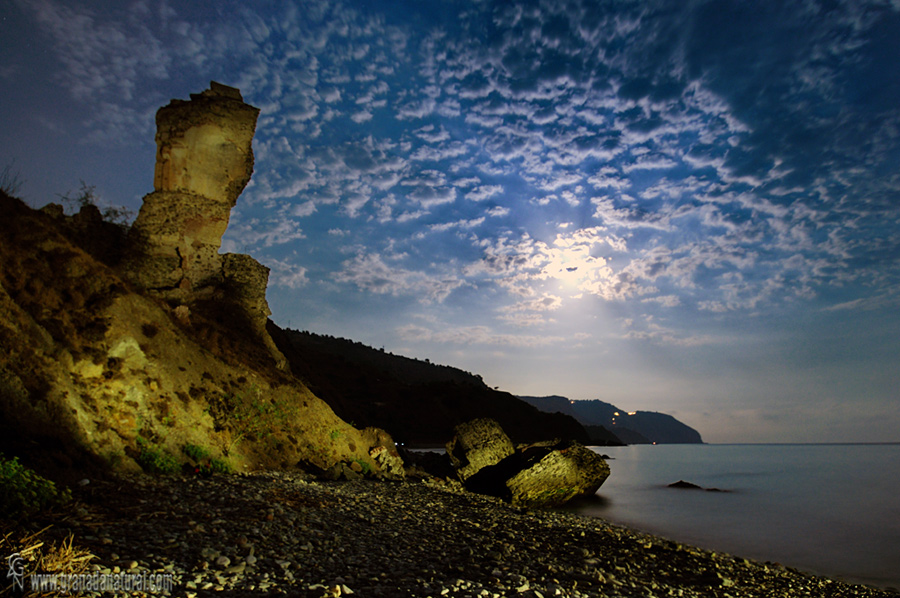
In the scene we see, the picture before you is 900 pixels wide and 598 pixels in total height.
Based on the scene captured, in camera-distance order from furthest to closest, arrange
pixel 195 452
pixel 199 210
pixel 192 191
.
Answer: pixel 192 191 → pixel 199 210 → pixel 195 452

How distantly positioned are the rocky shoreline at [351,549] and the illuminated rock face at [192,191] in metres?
12.0

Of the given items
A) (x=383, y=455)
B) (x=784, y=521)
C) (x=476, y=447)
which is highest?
(x=476, y=447)

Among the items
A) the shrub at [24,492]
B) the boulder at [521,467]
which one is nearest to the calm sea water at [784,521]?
the boulder at [521,467]

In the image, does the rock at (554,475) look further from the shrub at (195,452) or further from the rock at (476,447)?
the shrub at (195,452)

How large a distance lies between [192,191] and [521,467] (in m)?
19.5

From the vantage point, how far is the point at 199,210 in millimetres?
20703

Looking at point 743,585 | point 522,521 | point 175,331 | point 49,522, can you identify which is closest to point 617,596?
point 743,585

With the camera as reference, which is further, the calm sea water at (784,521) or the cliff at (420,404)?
the cliff at (420,404)

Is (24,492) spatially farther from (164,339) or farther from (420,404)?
(420,404)

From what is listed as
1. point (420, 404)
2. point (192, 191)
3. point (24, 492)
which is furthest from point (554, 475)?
point (420, 404)

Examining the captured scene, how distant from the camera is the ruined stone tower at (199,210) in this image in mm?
19719

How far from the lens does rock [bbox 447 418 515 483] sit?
20969 mm

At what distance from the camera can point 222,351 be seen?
16.9 metres

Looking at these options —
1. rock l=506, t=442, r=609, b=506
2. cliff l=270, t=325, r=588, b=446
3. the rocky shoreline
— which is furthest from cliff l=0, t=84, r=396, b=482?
cliff l=270, t=325, r=588, b=446
